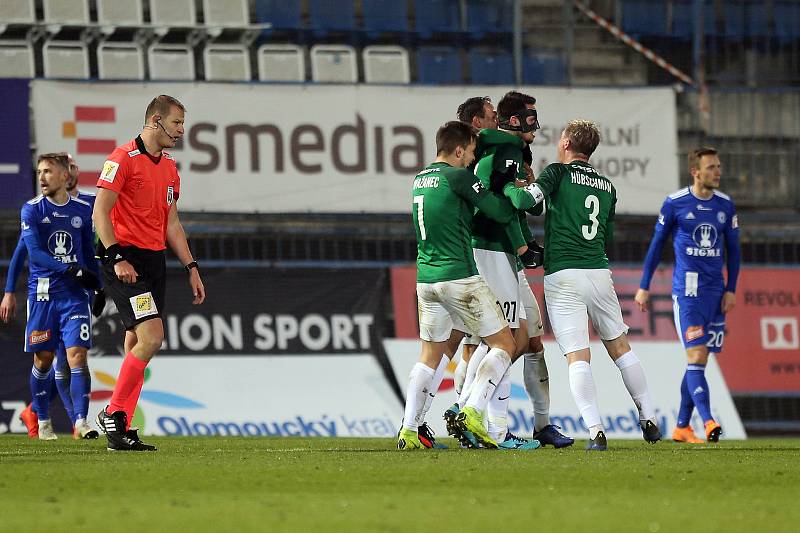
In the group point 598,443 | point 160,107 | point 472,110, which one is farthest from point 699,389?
point 160,107

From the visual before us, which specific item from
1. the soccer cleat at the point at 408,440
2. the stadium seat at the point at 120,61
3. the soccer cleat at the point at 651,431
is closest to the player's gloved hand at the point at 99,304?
the soccer cleat at the point at 408,440

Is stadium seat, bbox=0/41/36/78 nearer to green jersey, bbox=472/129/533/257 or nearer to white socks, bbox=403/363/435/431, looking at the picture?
green jersey, bbox=472/129/533/257

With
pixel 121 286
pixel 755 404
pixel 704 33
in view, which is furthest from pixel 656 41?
pixel 121 286

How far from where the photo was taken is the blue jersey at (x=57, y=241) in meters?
11.1

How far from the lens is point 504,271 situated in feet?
29.5

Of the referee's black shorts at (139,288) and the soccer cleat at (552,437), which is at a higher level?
the referee's black shorts at (139,288)

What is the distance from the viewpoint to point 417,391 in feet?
27.9

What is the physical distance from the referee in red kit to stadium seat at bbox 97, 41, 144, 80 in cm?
887

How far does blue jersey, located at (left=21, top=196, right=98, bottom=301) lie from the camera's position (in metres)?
11.1

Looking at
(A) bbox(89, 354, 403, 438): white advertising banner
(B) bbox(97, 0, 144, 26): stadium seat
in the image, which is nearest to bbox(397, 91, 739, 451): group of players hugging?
(A) bbox(89, 354, 403, 438): white advertising banner

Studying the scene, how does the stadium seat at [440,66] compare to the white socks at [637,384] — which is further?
the stadium seat at [440,66]

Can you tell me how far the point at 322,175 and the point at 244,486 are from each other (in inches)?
352

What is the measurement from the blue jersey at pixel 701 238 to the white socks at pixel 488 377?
3394 millimetres

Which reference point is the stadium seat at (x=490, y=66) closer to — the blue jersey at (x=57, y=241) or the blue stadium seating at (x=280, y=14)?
the blue stadium seating at (x=280, y=14)
